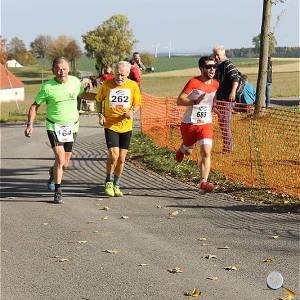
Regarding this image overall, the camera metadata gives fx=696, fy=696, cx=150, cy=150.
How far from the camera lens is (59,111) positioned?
9.48 meters

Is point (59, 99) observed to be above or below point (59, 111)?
above

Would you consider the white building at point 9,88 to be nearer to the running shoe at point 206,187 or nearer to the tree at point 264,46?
the tree at point 264,46

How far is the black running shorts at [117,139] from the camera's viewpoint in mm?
9828

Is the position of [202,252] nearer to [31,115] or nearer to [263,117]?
[31,115]

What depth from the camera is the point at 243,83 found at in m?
12.3

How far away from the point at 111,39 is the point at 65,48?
21.6 m

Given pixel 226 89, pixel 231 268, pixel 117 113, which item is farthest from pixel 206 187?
pixel 226 89

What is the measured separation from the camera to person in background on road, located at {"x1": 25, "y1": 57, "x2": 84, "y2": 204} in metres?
9.41

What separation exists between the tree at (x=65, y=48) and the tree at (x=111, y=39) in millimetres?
8310

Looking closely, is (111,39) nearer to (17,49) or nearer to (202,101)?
(17,49)

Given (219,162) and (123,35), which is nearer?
(219,162)

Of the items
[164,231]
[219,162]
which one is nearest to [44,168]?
[219,162]

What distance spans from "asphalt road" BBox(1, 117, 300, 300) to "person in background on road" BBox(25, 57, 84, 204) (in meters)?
0.60

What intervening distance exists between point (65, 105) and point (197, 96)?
5.91 feet
